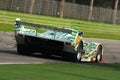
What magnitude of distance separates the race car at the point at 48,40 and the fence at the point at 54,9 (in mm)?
27946

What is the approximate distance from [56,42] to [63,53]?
518 mm

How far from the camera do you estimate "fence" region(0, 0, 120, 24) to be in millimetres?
48344

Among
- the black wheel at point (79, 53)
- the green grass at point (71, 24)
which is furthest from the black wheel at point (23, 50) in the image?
the green grass at point (71, 24)

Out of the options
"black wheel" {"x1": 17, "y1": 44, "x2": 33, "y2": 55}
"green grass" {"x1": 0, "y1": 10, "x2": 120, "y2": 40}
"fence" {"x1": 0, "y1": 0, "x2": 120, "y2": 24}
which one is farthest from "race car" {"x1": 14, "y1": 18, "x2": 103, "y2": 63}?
"fence" {"x1": 0, "y1": 0, "x2": 120, "y2": 24}

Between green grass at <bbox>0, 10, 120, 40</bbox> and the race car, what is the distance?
20762mm

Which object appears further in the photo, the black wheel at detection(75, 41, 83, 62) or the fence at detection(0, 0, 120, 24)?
the fence at detection(0, 0, 120, 24)

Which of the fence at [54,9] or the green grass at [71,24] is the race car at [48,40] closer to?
the green grass at [71,24]

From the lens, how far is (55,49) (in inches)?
768

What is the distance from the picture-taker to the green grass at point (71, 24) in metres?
43.0

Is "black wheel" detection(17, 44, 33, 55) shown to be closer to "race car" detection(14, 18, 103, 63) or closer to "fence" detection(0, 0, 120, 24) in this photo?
"race car" detection(14, 18, 103, 63)

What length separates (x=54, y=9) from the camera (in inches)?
2068

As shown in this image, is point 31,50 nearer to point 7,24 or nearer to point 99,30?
point 7,24

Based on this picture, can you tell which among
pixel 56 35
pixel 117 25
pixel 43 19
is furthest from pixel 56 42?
pixel 117 25

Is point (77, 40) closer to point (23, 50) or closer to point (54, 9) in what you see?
point (23, 50)
